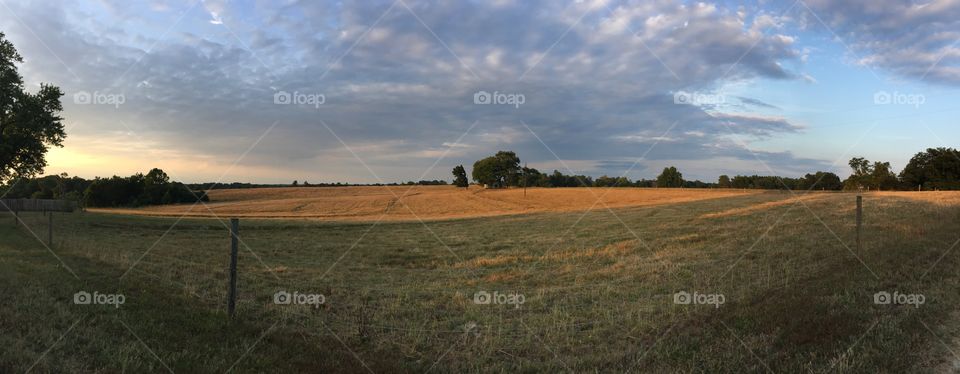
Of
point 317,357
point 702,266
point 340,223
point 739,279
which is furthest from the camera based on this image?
point 340,223

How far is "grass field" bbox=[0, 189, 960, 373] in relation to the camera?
7.03 metres

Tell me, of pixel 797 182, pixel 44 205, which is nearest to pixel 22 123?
pixel 44 205

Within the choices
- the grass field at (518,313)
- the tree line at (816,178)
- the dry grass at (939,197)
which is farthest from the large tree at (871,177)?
the grass field at (518,313)

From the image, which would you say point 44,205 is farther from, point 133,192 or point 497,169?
point 497,169

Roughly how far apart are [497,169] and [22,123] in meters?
76.9

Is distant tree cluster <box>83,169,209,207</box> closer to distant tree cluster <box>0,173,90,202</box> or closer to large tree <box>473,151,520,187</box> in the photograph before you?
distant tree cluster <box>0,173,90,202</box>

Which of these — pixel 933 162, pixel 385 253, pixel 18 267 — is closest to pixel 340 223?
pixel 385 253

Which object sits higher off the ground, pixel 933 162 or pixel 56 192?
pixel 933 162

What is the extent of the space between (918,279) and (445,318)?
459 inches

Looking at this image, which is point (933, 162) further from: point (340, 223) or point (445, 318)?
point (445, 318)

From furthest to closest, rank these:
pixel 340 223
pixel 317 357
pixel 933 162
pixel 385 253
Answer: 1. pixel 933 162
2. pixel 340 223
3. pixel 385 253
4. pixel 317 357

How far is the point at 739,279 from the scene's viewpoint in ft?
44.3

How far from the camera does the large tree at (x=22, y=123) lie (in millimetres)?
35938

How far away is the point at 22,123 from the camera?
3684cm
